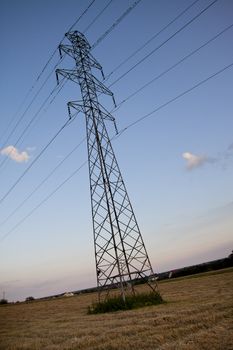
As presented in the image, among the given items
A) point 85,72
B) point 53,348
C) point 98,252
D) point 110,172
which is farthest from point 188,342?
point 85,72

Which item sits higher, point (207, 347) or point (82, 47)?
point (82, 47)

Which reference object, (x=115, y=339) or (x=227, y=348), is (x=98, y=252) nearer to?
(x=115, y=339)

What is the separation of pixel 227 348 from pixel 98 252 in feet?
39.1

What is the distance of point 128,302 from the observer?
17.3 metres

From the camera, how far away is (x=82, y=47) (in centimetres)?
2162

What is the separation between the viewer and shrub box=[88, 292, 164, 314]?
17.1m

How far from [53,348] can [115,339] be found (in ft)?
5.93

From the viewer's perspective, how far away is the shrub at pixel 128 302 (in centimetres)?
1711

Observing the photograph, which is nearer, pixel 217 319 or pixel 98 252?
A: pixel 217 319

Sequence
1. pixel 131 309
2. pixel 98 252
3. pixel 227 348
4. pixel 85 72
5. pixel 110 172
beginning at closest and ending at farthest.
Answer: pixel 227 348, pixel 131 309, pixel 98 252, pixel 110 172, pixel 85 72

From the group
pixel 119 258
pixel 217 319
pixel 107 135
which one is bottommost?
pixel 217 319

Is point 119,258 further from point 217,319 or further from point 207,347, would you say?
point 207,347

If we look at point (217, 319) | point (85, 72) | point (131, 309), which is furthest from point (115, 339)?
point (85, 72)

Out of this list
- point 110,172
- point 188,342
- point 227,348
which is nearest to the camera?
point 227,348
